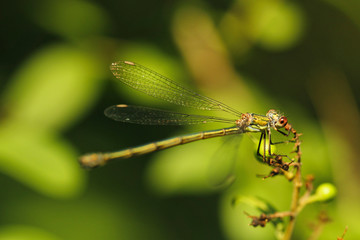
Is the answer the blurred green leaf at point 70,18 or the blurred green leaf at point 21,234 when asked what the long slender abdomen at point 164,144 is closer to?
the blurred green leaf at point 21,234

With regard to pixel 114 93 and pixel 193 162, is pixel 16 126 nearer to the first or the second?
pixel 114 93

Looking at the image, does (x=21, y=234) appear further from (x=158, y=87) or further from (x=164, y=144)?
(x=158, y=87)

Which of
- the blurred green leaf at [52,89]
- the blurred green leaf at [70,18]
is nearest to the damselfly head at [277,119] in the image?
the blurred green leaf at [52,89]

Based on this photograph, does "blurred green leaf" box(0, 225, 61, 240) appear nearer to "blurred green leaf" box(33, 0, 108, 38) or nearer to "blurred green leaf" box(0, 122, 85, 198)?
"blurred green leaf" box(0, 122, 85, 198)

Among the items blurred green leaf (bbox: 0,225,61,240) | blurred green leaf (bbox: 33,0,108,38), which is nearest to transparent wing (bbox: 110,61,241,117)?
blurred green leaf (bbox: 33,0,108,38)

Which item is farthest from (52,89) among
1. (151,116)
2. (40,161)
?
(151,116)
